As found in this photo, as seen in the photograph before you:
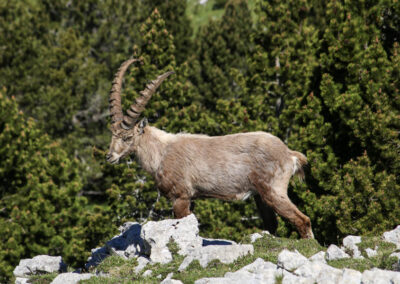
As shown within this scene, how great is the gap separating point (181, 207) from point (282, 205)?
267 centimetres

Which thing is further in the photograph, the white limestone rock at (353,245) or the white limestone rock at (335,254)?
the white limestone rock at (353,245)

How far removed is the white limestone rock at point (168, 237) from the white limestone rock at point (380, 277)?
16.7 ft

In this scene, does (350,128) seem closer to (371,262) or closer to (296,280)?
(371,262)

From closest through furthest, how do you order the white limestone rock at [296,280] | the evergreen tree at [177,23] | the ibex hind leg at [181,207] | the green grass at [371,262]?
the white limestone rock at [296,280]
the green grass at [371,262]
the ibex hind leg at [181,207]
the evergreen tree at [177,23]

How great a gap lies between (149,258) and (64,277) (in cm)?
216

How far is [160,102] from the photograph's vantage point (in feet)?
82.7

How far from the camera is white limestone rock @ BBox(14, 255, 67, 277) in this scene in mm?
15391

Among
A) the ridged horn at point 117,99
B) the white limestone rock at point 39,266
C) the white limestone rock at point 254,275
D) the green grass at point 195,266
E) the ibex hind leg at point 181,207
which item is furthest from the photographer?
the white limestone rock at point 39,266

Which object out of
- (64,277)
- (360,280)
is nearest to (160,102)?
(64,277)

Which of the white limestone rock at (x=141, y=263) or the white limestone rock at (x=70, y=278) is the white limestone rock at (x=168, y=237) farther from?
the white limestone rock at (x=70, y=278)

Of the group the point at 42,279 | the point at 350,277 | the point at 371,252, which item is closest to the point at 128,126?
the point at 42,279

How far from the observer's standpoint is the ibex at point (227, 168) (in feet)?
42.0

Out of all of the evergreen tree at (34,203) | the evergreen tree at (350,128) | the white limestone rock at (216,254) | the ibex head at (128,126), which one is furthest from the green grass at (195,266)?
the evergreen tree at (34,203)

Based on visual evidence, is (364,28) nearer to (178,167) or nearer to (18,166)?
(178,167)
